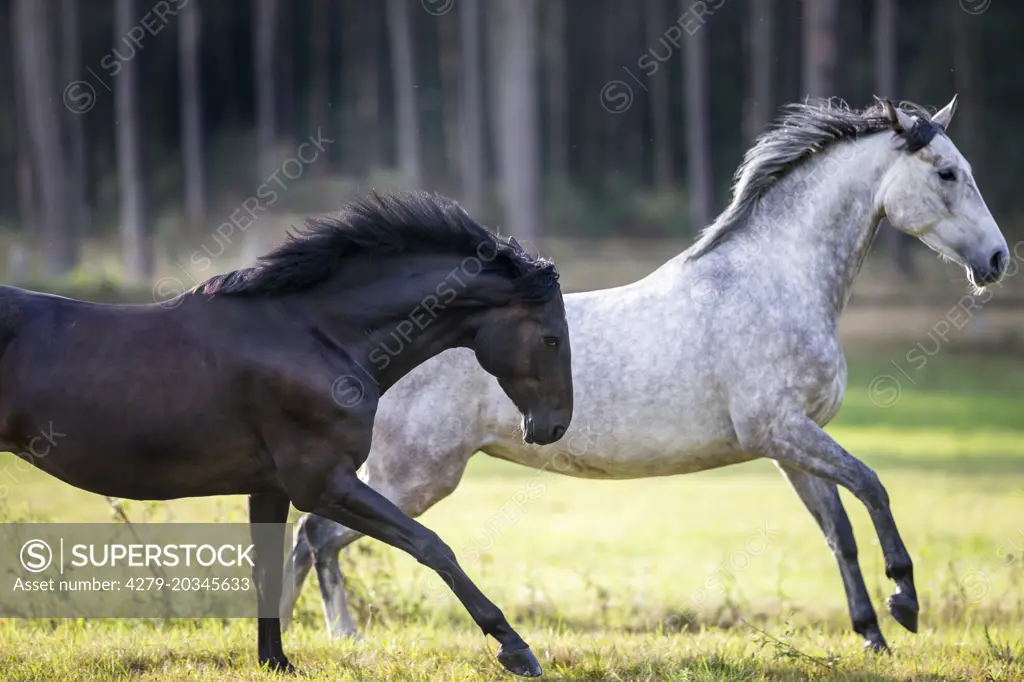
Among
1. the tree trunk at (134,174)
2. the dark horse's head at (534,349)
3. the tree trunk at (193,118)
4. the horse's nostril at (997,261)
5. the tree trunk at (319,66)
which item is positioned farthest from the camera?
the tree trunk at (319,66)

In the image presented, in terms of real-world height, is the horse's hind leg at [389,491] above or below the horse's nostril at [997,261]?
below

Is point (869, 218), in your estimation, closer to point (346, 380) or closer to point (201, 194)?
point (346, 380)

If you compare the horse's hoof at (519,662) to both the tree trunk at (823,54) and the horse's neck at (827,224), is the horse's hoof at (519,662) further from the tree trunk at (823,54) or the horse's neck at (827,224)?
the tree trunk at (823,54)

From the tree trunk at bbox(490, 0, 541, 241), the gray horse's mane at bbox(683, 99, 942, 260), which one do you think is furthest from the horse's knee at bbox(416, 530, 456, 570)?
the tree trunk at bbox(490, 0, 541, 241)

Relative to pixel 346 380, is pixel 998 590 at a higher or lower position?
lower

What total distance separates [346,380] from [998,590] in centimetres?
588

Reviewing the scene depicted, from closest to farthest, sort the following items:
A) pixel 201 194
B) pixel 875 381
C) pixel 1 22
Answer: pixel 875 381 < pixel 201 194 < pixel 1 22

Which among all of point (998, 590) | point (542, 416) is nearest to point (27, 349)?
point (542, 416)

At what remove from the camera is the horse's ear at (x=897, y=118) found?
20.7ft

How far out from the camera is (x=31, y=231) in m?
45.7

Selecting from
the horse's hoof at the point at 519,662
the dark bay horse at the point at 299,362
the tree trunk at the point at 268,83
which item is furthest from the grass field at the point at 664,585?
the tree trunk at the point at 268,83

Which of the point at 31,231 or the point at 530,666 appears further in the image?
the point at 31,231

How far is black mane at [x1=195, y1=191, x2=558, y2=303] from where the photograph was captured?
525 cm

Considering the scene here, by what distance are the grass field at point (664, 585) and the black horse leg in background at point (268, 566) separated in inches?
5.8
